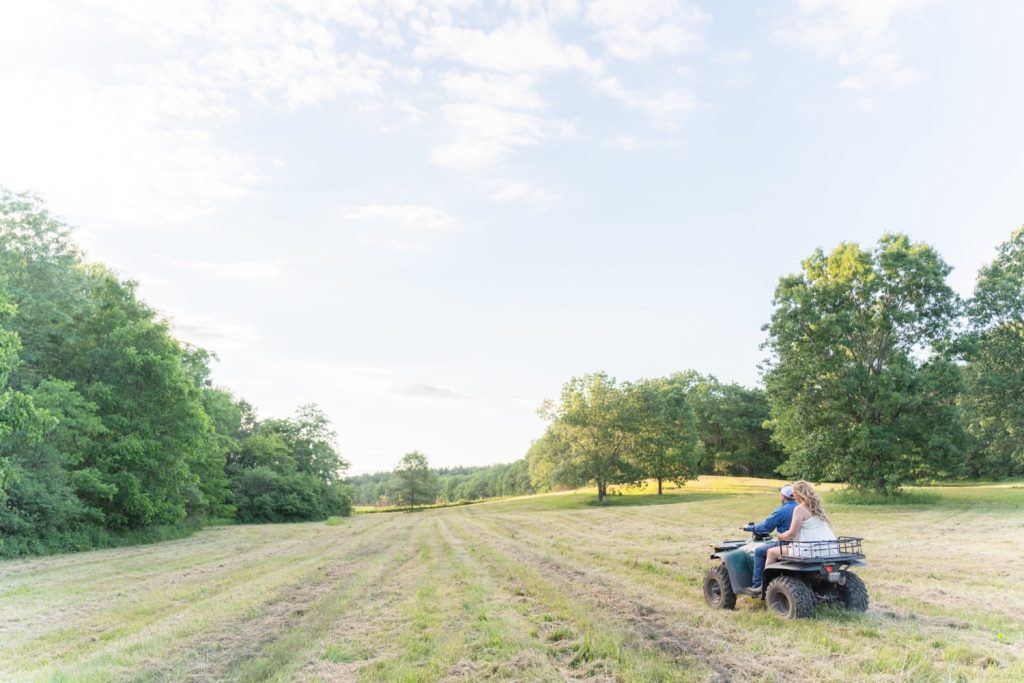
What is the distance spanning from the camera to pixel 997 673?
5488 mm

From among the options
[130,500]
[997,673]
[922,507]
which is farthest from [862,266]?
[130,500]

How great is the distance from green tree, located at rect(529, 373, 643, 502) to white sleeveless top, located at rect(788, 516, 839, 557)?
3814cm

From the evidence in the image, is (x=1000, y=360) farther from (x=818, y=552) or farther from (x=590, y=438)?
(x=818, y=552)

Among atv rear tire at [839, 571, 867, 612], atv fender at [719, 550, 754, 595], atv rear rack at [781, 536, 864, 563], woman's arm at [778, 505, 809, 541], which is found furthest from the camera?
atv fender at [719, 550, 754, 595]

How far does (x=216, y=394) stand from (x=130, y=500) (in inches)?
726

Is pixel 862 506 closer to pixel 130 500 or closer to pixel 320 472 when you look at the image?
pixel 130 500

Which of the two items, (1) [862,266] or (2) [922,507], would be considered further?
(1) [862,266]

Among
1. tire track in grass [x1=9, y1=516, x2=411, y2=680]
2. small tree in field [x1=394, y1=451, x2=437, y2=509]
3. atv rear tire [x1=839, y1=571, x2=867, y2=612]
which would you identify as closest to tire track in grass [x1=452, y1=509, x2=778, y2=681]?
atv rear tire [x1=839, y1=571, x2=867, y2=612]

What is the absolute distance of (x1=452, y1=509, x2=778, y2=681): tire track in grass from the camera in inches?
229

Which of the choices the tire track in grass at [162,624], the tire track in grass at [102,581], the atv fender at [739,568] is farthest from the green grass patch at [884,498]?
the tire track in grass at [162,624]

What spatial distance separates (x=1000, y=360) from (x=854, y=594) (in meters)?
32.5

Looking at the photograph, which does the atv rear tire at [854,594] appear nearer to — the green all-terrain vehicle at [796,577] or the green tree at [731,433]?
the green all-terrain vehicle at [796,577]

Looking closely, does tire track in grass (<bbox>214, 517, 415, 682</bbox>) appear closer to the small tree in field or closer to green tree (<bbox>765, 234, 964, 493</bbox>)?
green tree (<bbox>765, 234, 964, 493</bbox>)

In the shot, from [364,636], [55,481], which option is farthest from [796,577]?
[55,481]
